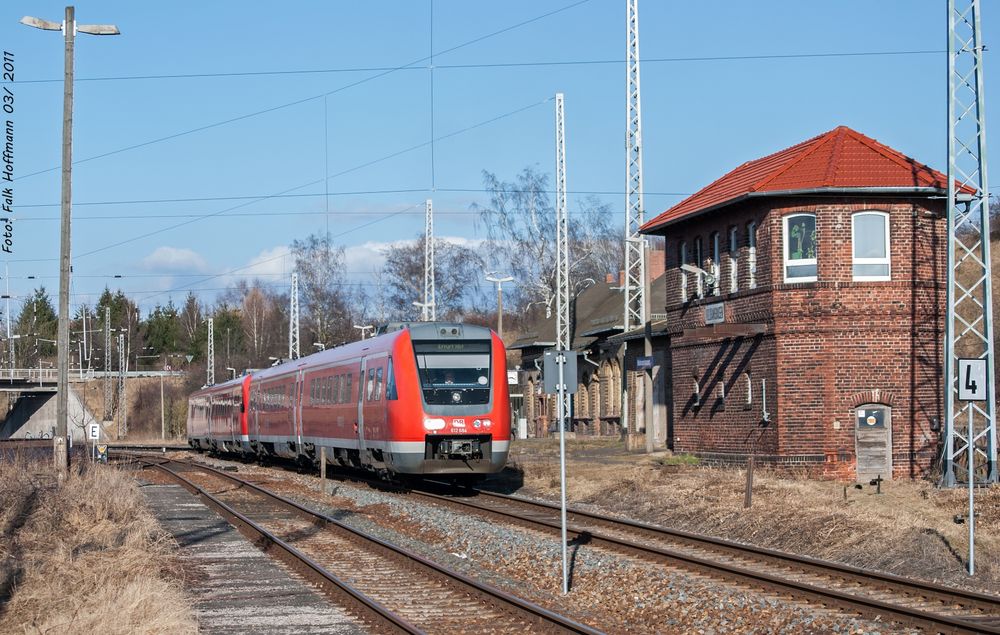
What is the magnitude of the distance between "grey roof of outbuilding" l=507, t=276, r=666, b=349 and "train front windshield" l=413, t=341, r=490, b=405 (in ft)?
73.1

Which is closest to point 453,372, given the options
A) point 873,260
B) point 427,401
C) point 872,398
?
point 427,401

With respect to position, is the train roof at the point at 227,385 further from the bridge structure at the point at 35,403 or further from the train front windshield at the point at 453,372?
the bridge structure at the point at 35,403

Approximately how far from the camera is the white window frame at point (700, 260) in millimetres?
29906

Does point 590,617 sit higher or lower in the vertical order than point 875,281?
lower

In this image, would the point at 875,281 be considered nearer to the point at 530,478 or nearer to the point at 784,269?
the point at 784,269

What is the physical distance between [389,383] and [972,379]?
38.0 ft

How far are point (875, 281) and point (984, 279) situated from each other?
4.08 meters

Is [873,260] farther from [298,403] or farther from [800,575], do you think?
[298,403]

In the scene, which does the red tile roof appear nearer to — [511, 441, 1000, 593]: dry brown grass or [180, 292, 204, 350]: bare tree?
[511, 441, 1000, 593]: dry brown grass

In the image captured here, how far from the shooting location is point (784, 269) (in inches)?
1035

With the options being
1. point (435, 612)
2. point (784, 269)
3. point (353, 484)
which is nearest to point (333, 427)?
point (353, 484)

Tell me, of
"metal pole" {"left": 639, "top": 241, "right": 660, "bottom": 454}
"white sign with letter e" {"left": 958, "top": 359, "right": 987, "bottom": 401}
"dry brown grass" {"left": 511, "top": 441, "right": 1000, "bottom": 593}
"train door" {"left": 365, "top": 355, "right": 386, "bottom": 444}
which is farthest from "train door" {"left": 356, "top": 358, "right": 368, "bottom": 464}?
"white sign with letter e" {"left": 958, "top": 359, "right": 987, "bottom": 401}

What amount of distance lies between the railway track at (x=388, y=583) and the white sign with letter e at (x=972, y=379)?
6364 millimetres

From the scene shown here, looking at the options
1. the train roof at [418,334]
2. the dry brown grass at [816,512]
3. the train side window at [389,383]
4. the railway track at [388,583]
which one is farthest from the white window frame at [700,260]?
the railway track at [388,583]
